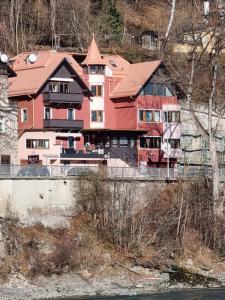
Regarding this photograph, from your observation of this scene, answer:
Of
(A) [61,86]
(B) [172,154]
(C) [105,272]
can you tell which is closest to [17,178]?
(C) [105,272]

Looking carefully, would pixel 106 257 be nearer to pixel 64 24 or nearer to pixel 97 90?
pixel 97 90

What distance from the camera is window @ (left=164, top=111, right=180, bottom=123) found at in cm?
6981

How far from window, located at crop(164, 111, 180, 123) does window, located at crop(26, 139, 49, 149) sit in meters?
12.0

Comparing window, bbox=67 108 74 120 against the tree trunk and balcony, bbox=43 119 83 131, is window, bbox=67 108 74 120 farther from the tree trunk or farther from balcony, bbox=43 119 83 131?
the tree trunk

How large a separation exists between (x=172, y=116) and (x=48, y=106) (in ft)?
38.2

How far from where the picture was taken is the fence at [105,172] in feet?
161

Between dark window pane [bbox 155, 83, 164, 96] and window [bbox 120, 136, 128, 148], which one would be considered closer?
window [bbox 120, 136, 128, 148]

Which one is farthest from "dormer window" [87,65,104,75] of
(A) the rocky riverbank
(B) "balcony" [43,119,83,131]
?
(A) the rocky riverbank

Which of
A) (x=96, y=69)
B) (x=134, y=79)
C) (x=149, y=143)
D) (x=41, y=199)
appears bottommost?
(x=41, y=199)

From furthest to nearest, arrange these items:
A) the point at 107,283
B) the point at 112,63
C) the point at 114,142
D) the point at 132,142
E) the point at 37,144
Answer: the point at 112,63 < the point at 132,142 < the point at 114,142 < the point at 37,144 < the point at 107,283

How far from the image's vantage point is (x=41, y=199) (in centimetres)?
4950

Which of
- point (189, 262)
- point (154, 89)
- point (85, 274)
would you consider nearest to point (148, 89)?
point (154, 89)

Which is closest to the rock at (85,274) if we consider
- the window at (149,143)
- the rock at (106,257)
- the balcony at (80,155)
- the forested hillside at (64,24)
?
the rock at (106,257)

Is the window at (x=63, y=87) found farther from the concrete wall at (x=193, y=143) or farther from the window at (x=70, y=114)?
the concrete wall at (x=193, y=143)
